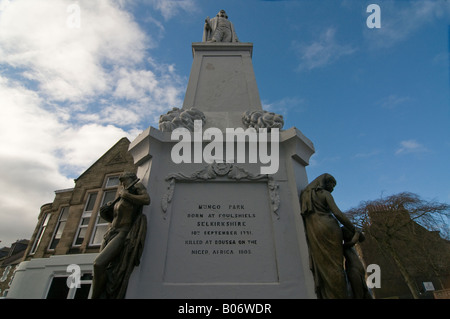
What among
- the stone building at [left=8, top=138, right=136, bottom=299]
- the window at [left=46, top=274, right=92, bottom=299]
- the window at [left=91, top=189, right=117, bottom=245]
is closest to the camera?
the window at [left=46, top=274, right=92, bottom=299]

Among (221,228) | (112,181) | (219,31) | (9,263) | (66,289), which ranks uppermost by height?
(112,181)

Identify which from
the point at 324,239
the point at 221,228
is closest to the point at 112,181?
the point at 221,228

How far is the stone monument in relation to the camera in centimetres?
326

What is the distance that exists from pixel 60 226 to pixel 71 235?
8.64 ft

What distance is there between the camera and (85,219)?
14.7 meters

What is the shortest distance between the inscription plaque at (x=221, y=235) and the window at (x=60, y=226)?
50.4 feet

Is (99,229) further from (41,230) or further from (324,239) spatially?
(324,239)

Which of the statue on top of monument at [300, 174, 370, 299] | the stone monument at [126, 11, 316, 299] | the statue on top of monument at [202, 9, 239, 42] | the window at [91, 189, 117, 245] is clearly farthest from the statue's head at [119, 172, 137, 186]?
the window at [91, 189, 117, 245]

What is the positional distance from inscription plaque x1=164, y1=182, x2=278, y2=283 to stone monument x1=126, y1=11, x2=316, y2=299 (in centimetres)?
1

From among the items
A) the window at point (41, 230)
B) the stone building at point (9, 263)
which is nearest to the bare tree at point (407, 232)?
the window at point (41, 230)

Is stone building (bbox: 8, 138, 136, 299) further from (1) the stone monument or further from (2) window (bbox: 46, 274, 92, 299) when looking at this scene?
(1) the stone monument

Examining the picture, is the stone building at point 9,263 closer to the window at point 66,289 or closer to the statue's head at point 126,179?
the window at point 66,289
